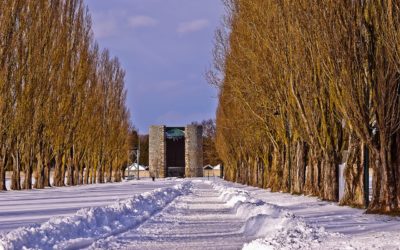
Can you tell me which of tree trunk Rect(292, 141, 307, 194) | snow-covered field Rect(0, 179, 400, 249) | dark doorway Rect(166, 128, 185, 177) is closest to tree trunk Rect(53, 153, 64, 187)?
tree trunk Rect(292, 141, 307, 194)

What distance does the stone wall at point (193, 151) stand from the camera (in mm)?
109562

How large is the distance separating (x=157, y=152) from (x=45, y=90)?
72.9 metres

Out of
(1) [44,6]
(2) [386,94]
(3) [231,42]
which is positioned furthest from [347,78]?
(1) [44,6]

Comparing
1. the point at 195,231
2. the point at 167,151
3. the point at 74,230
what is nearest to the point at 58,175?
the point at 195,231

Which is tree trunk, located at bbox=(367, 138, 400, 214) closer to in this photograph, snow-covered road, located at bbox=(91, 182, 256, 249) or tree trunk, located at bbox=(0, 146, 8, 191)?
snow-covered road, located at bbox=(91, 182, 256, 249)

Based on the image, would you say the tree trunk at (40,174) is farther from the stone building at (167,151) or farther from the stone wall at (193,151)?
the stone wall at (193,151)

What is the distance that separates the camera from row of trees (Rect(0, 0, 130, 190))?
33500mm

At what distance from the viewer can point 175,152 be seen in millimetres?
116688

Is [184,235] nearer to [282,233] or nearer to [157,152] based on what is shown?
[282,233]

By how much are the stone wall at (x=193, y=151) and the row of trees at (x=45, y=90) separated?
168 ft

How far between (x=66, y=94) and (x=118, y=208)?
90.3 ft

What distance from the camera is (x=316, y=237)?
962 cm

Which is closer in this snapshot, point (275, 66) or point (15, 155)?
point (275, 66)

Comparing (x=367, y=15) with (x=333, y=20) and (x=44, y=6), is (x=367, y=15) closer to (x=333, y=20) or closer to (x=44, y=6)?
(x=333, y=20)
